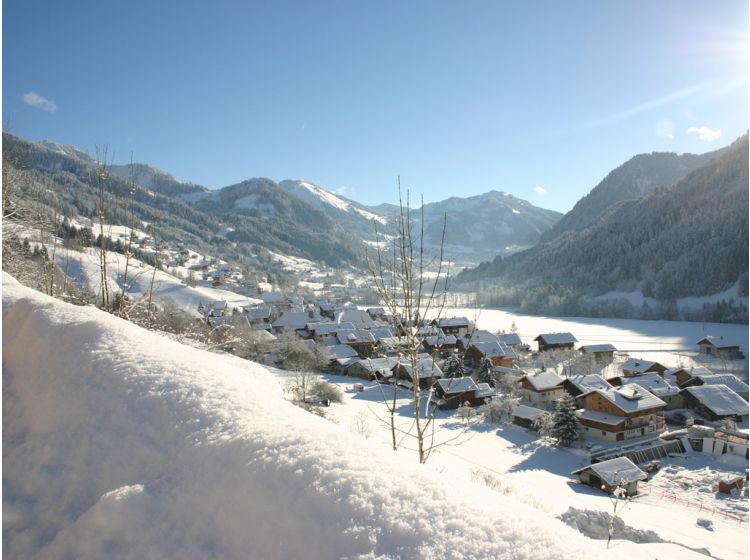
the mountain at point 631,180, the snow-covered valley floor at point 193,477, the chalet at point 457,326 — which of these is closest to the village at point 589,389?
the chalet at point 457,326

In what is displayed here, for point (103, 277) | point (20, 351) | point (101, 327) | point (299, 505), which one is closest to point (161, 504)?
point (299, 505)

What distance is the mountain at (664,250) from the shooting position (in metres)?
78.1

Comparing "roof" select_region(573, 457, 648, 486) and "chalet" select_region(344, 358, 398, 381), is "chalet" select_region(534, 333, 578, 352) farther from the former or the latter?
"roof" select_region(573, 457, 648, 486)

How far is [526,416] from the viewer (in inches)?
903

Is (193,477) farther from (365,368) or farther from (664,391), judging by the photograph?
(365,368)

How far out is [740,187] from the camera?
91.1 meters

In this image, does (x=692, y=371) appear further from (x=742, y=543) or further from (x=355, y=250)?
(x=355, y=250)

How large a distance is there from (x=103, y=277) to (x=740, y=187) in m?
121

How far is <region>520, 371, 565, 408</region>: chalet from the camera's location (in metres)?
27.9

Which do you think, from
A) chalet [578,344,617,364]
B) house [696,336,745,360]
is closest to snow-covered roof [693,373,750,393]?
chalet [578,344,617,364]

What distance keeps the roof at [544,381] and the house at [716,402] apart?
7606 mm

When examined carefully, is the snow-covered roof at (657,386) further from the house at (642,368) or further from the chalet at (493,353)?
the chalet at (493,353)

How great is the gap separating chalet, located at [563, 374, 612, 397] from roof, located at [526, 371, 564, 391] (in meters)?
0.58

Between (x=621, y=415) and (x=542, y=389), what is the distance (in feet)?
20.4
